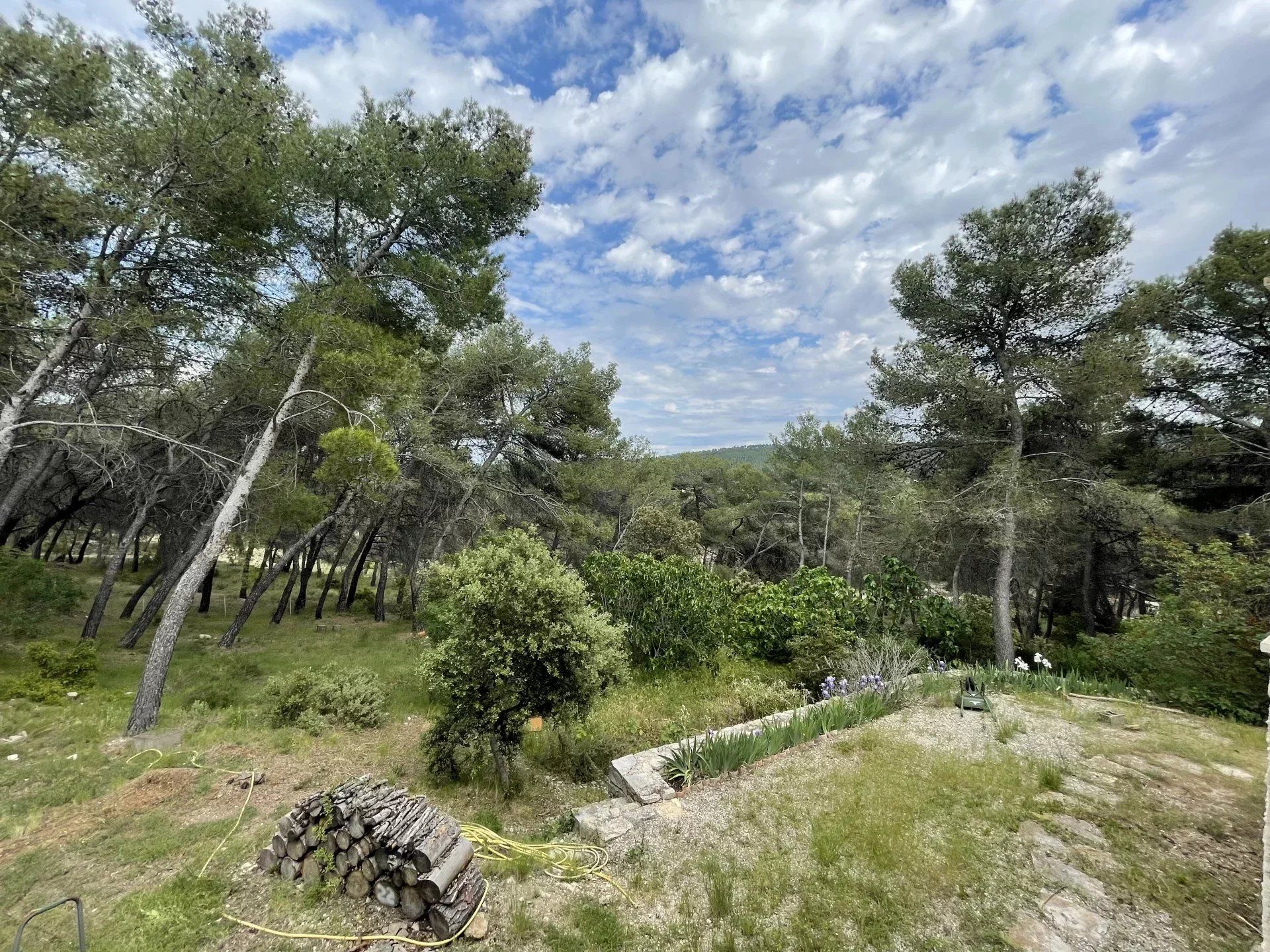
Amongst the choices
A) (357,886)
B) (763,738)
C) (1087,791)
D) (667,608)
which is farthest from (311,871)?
(667,608)

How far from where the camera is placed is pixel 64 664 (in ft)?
25.4

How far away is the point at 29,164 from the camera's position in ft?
20.3

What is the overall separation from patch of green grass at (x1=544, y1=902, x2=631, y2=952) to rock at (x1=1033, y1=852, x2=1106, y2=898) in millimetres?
3042

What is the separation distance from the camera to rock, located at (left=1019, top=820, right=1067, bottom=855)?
3582mm

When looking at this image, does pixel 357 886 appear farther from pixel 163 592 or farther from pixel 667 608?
pixel 163 592

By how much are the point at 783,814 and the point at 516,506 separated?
40.6 ft

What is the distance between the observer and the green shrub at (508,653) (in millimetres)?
4891

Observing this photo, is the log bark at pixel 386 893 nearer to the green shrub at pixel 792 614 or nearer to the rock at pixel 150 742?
the rock at pixel 150 742

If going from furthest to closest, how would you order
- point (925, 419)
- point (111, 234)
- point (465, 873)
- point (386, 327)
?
point (925, 419) → point (386, 327) → point (111, 234) → point (465, 873)

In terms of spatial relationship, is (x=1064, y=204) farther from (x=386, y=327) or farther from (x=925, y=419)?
(x=386, y=327)

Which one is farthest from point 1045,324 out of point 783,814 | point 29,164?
point 29,164

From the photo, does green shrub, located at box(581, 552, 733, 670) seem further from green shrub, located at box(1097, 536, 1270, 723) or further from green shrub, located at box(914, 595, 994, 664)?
green shrub, located at box(1097, 536, 1270, 723)

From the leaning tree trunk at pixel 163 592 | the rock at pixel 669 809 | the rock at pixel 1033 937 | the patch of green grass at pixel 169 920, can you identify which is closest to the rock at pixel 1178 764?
the rock at pixel 1033 937

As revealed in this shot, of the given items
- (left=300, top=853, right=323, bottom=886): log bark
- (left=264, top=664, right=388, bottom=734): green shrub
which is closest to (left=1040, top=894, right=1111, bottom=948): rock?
(left=300, top=853, right=323, bottom=886): log bark
